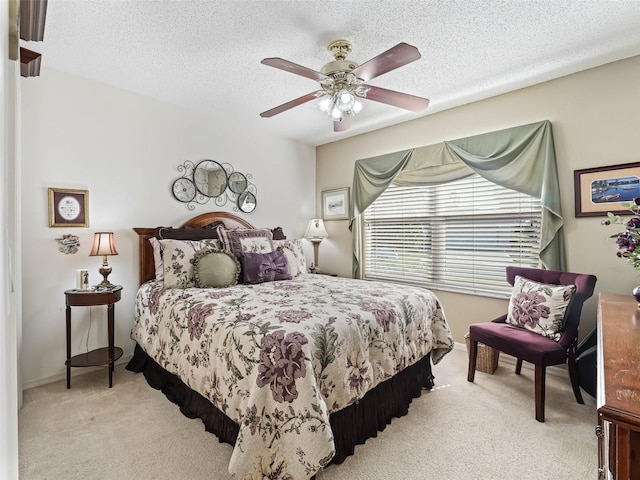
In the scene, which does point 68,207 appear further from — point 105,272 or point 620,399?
point 620,399

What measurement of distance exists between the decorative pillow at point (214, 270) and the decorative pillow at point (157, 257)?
1.08 ft

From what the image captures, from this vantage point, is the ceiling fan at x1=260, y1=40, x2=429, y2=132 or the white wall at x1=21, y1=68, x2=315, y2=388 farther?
the white wall at x1=21, y1=68, x2=315, y2=388

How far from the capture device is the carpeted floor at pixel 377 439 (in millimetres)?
1701

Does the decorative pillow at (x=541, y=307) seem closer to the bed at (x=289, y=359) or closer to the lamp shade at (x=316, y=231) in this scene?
the bed at (x=289, y=359)

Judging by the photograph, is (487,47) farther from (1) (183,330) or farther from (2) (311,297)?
(1) (183,330)

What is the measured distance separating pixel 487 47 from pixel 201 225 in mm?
3066

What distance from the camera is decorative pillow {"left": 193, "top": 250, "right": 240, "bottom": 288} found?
2.75 m

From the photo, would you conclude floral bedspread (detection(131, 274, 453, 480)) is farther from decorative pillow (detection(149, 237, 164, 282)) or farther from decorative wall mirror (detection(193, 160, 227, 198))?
decorative wall mirror (detection(193, 160, 227, 198))

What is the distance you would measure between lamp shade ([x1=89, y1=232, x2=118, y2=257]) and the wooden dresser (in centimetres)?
317

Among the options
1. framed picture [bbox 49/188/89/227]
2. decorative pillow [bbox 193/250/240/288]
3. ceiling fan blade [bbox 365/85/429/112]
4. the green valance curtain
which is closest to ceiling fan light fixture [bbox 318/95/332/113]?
ceiling fan blade [bbox 365/85/429/112]

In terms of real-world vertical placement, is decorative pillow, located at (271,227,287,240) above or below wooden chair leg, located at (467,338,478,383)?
above

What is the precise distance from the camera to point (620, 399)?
79cm

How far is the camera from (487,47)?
2420mm

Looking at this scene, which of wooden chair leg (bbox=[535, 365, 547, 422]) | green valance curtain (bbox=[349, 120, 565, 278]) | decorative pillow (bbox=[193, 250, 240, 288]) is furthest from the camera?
green valance curtain (bbox=[349, 120, 565, 278])
